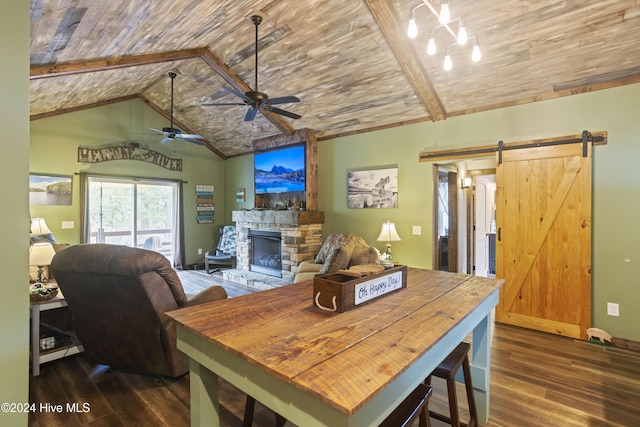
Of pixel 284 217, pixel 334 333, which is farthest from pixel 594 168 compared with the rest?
pixel 284 217

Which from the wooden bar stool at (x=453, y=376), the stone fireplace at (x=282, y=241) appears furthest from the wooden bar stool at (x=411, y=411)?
the stone fireplace at (x=282, y=241)

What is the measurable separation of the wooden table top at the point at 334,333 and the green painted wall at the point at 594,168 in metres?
2.53

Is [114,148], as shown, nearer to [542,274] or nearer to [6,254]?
[6,254]

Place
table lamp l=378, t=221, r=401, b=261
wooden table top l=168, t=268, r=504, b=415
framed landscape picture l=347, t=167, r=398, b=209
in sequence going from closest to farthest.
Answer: wooden table top l=168, t=268, r=504, b=415 < table lamp l=378, t=221, r=401, b=261 < framed landscape picture l=347, t=167, r=398, b=209

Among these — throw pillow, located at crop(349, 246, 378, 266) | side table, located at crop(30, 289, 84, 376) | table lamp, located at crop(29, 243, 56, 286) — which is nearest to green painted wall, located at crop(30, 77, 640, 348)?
throw pillow, located at crop(349, 246, 378, 266)

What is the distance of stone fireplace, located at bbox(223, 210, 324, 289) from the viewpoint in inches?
210

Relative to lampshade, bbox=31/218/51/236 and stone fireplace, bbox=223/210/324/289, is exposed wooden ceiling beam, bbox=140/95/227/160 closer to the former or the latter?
stone fireplace, bbox=223/210/324/289

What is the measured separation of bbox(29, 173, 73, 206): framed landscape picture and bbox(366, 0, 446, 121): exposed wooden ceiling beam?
5.92 m

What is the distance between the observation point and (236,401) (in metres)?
2.24

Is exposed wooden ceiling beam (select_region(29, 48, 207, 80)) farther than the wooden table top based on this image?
Yes

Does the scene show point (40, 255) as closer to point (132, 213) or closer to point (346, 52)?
point (346, 52)

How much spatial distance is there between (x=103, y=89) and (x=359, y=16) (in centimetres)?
450

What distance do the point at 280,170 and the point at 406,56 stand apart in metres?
3.27

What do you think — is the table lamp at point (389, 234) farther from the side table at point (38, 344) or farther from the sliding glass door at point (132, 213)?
the sliding glass door at point (132, 213)
